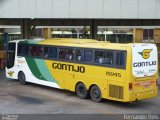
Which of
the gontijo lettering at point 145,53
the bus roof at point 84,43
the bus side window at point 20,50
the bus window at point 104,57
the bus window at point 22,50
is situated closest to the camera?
the gontijo lettering at point 145,53

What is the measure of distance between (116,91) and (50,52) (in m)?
5.39

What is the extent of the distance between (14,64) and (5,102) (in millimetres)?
6394

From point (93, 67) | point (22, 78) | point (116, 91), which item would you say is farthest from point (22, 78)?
point (116, 91)

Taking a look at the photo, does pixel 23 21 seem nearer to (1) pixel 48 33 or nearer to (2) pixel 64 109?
(2) pixel 64 109

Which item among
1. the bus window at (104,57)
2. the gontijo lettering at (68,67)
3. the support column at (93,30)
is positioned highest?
the support column at (93,30)

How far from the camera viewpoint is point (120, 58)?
16.9 metres

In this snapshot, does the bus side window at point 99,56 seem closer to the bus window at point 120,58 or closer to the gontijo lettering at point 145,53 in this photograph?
the bus window at point 120,58

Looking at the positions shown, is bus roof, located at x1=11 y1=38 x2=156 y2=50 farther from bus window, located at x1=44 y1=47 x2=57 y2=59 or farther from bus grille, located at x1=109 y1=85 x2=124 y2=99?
bus grille, located at x1=109 y1=85 x2=124 y2=99

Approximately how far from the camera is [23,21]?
101ft

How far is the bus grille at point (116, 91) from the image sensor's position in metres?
16.8

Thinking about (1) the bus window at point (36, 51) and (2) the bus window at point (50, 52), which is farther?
(1) the bus window at point (36, 51)

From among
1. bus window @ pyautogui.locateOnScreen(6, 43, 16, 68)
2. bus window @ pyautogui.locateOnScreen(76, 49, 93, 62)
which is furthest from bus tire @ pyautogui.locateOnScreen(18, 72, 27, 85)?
bus window @ pyautogui.locateOnScreen(76, 49, 93, 62)

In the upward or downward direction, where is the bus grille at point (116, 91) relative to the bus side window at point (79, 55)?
downward
